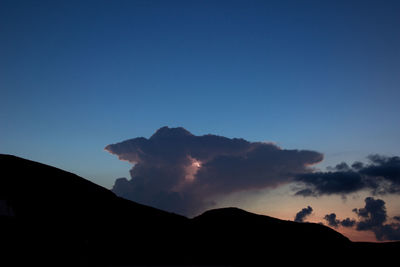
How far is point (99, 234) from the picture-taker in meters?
44.8

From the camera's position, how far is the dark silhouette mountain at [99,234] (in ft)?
98.7

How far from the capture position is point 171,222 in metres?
71.7

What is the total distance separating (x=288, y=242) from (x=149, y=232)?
56082 millimetres

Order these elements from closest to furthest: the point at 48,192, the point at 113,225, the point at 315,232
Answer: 1. the point at 48,192
2. the point at 113,225
3. the point at 315,232

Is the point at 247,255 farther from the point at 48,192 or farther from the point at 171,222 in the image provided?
the point at 48,192

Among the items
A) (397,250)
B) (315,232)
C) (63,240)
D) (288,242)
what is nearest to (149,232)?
(63,240)

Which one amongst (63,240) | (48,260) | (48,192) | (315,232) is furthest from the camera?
(315,232)

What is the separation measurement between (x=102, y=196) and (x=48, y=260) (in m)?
30.3

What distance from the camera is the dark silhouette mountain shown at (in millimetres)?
30078

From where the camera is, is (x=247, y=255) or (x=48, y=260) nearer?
(x=48, y=260)

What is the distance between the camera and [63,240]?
32.2 m

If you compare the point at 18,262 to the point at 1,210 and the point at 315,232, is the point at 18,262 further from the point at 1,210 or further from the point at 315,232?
the point at 315,232

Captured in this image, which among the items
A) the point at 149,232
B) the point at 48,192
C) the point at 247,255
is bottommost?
the point at 247,255

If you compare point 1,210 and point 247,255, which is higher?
point 1,210
